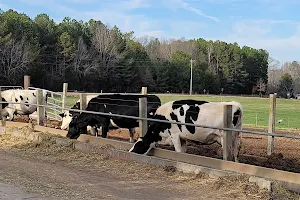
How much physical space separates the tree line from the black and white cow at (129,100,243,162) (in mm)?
53072

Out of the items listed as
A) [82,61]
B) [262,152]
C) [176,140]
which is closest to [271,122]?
[262,152]

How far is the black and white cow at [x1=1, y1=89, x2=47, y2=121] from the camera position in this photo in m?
15.5

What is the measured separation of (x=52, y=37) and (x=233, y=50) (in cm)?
5698

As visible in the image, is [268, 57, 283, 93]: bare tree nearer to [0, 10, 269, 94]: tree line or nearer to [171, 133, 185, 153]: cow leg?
[0, 10, 269, 94]: tree line

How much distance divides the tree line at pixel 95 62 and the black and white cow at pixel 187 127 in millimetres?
53072

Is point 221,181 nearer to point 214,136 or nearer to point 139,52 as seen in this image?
point 214,136

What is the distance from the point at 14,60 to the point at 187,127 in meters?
54.9

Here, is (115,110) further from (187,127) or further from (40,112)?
(187,127)

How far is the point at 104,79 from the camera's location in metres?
74.9

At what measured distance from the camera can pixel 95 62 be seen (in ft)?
246

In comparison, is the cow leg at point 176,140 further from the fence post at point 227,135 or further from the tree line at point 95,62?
the tree line at point 95,62

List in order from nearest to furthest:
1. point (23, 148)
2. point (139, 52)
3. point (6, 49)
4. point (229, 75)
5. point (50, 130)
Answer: point (23, 148) < point (50, 130) < point (6, 49) < point (139, 52) < point (229, 75)

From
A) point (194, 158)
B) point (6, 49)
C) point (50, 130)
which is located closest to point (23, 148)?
point (50, 130)

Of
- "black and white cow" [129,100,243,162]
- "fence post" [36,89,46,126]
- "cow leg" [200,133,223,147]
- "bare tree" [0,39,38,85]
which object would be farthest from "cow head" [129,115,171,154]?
"bare tree" [0,39,38,85]
